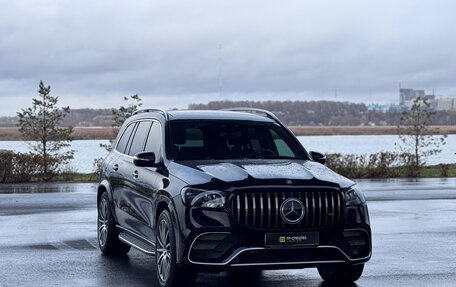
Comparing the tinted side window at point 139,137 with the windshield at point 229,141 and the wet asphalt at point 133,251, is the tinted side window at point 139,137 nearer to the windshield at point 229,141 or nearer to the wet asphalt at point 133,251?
the windshield at point 229,141

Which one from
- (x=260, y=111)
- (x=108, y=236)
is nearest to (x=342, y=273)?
(x=260, y=111)

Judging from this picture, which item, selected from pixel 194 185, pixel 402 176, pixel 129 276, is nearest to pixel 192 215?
pixel 194 185

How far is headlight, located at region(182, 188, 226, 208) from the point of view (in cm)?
812

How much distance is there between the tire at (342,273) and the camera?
29.3ft

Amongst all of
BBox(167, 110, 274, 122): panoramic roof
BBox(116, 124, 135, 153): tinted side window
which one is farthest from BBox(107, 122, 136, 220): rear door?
BBox(167, 110, 274, 122): panoramic roof

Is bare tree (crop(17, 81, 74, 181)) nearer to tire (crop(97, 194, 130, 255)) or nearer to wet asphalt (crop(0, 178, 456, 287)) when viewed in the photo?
wet asphalt (crop(0, 178, 456, 287))

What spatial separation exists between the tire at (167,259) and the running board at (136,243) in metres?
0.47

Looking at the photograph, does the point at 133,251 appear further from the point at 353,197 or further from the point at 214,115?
the point at 353,197

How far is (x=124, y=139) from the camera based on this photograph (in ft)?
37.8

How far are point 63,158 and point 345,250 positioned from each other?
2206 cm

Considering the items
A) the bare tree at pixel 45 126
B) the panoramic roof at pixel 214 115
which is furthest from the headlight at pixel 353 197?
the bare tree at pixel 45 126

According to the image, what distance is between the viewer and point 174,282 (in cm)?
849

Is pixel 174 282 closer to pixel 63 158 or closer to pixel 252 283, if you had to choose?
pixel 252 283

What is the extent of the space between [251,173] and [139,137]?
2716 millimetres
